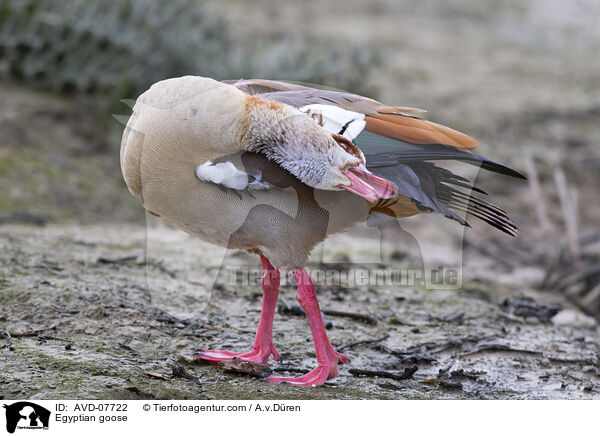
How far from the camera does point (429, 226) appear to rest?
5914 mm

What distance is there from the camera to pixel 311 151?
2506 mm

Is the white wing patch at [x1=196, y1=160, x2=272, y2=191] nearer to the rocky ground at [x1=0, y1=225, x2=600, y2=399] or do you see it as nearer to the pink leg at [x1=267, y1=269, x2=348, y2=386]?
the pink leg at [x1=267, y1=269, x2=348, y2=386]

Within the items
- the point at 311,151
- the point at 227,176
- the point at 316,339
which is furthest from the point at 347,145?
the point at 316,339

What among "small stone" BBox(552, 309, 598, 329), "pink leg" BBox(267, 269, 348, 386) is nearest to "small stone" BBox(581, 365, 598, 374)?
"small stone" BBox(552, 309, 598, 329)

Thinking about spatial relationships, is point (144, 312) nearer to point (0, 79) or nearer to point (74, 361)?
point (74, 361)

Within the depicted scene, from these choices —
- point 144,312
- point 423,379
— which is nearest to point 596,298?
point 423,379

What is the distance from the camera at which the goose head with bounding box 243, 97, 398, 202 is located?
249cm

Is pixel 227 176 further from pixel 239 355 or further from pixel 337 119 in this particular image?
pixel 239 355
